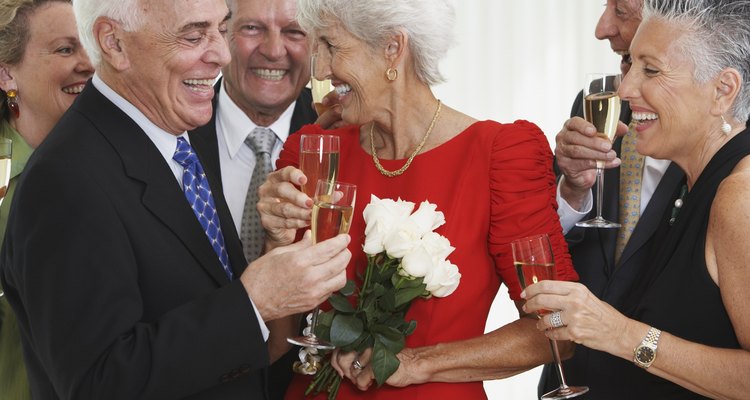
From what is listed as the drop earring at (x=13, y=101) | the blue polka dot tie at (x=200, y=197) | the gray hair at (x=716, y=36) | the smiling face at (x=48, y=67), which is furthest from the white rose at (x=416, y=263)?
the drop earring at (x=13, y=101)

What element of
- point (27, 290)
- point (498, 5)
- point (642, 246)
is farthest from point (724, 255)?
point (498, 5)

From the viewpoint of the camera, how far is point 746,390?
2182 millimetres

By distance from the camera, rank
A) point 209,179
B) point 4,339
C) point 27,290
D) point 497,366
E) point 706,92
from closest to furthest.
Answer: point 27,290 → point 706,92 → point 497,366 → point 209,179 → point 4,339

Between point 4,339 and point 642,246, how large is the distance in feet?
6.80

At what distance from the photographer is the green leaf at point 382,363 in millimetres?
2453

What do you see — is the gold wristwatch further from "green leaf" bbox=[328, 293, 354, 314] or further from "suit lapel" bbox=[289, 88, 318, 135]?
"suit lapel" bbox=[289, 88, 318, 135]

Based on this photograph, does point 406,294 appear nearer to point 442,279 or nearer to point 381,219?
point 442,279

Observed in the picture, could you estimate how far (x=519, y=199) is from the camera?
2621 mm

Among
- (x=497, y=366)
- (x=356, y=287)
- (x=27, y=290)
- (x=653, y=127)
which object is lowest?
(x=497, y=366)

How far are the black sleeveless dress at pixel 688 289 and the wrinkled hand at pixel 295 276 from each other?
2.73 ft

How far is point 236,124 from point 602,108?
146 centimetres

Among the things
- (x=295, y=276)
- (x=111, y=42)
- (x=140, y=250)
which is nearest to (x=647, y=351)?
(x=295, y=276)

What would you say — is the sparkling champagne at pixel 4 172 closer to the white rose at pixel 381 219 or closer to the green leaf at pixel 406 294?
the white rose at pixel 381 219

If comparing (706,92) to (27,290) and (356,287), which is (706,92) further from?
(27,290)
